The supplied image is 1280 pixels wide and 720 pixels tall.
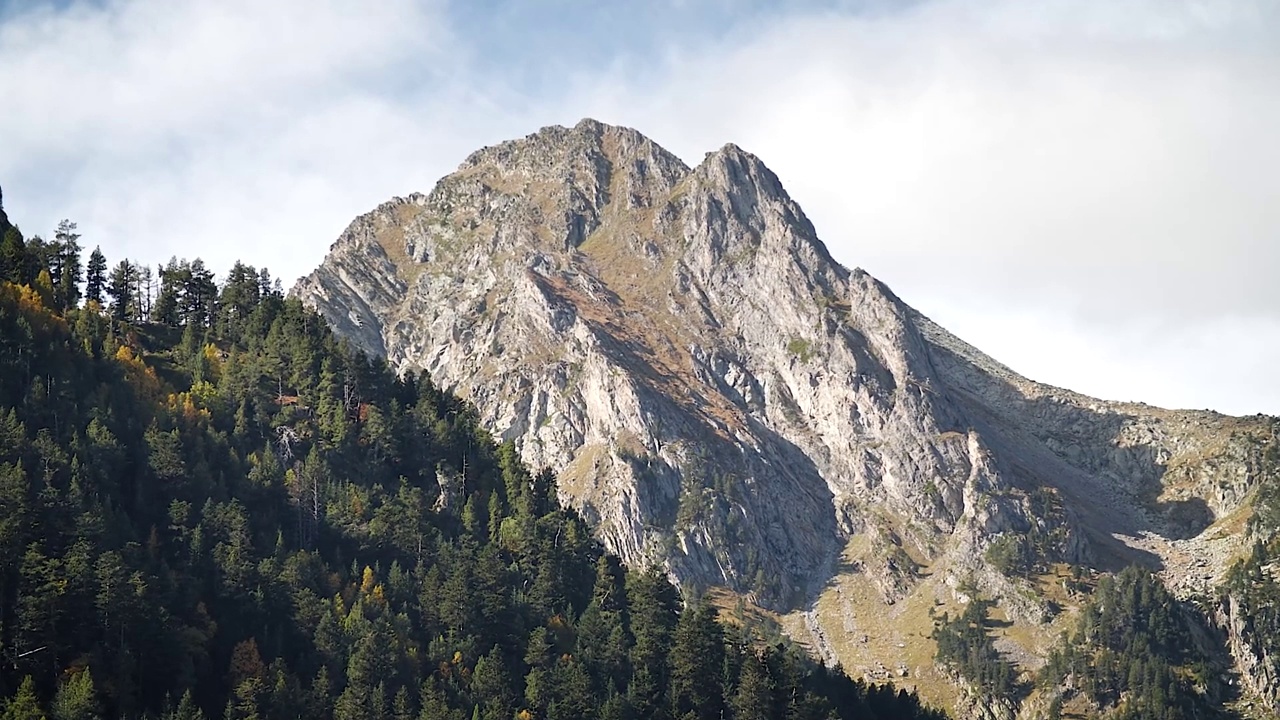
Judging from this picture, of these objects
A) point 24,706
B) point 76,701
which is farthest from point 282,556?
point 24,706

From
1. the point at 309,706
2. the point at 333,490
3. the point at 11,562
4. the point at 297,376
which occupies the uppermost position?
the point at 297,376

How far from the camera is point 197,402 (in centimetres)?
17312

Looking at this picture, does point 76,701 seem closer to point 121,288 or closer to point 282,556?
point 282,556

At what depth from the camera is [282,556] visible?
15388 cm

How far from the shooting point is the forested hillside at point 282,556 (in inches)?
5157

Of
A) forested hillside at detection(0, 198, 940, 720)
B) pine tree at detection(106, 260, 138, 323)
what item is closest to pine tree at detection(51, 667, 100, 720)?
forested hillside at detection(0, 198, 940, 720)

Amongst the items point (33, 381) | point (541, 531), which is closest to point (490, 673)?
point (541, 531)

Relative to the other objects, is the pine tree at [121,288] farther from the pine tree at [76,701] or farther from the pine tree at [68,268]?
the pine tree at [76,701]

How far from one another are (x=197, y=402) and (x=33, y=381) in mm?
20155

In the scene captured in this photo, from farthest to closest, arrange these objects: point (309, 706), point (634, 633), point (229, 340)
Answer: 1. point (229, 340)
2. point (634, 633)
3. point (309, 706)

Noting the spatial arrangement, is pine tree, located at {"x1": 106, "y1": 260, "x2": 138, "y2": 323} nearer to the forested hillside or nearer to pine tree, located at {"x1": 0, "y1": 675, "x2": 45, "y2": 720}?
the forested hillside

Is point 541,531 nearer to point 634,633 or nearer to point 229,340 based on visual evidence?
point 634,633

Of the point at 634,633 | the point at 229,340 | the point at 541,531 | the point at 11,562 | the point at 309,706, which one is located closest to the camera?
the point at 11,562

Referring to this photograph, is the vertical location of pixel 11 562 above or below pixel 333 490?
below
